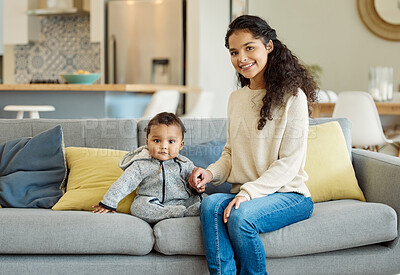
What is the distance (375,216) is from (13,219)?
1.38 meters

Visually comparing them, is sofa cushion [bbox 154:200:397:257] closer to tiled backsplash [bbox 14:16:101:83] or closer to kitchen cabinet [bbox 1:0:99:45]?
kitchen cabinet [bbox 1:0:99:45]

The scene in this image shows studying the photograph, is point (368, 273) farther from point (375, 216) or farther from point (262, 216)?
point (262, 216)

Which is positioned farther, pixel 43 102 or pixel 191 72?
pixel 191 72

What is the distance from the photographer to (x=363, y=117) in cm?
401

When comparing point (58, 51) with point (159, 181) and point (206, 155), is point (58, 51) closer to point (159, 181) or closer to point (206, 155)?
→ point (206, 155)

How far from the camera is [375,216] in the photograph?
1.91m

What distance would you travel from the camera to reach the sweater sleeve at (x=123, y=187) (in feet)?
6.51

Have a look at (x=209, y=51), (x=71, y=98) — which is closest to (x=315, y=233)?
(x=71, y=98)

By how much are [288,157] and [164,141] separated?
51 cm

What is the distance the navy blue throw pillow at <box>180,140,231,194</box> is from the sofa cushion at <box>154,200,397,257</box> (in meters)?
0.42

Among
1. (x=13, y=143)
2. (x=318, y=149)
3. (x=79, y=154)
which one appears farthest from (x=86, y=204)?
(x=318, y=149)

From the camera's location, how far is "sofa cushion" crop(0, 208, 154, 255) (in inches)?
71.2

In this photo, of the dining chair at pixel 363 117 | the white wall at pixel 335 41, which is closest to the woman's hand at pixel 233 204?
the dining chair at pixel 363 117

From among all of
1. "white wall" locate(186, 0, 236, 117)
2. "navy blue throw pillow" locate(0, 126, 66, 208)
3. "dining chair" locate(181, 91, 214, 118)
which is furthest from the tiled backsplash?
"navy blue throw pillow" locate(0, 126, 66, 208)
